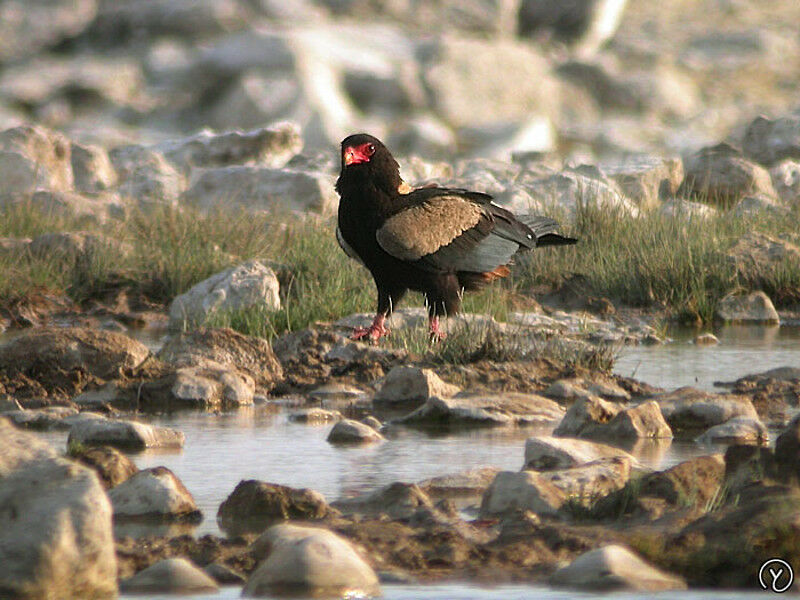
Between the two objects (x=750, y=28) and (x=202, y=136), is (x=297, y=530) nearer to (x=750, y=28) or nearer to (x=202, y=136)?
(x=202, y=136)

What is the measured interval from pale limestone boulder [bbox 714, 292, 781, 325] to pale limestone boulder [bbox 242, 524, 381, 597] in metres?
8.32

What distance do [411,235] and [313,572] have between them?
5707mm

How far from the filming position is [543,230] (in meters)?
11.2

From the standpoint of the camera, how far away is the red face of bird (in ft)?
32.2

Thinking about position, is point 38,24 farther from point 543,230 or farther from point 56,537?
point 56,537

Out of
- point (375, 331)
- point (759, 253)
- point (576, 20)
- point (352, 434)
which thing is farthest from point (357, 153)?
point (576, 20)

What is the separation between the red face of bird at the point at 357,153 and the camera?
981 centimetres

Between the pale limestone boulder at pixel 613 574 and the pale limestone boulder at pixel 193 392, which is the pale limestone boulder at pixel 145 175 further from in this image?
the pale limestone boulder at pixel 613 574

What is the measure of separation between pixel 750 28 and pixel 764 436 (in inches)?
1852

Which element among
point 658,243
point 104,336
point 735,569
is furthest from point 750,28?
point 735,569

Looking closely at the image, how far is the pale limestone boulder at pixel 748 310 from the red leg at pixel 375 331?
326 centimetres

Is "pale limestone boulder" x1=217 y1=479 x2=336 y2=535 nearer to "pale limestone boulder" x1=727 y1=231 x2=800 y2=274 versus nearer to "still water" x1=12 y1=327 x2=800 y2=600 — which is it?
"still water" x1=12 y1=327 x2=800 y2=600

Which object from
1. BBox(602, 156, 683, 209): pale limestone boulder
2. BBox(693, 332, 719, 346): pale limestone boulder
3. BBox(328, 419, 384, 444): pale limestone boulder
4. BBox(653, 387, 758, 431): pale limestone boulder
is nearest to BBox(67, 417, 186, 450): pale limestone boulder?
BBox(328, 419, 384, 444): pale limestone boulder

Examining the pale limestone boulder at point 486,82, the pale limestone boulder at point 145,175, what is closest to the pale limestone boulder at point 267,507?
the pale limestone boulder at point 145,175
